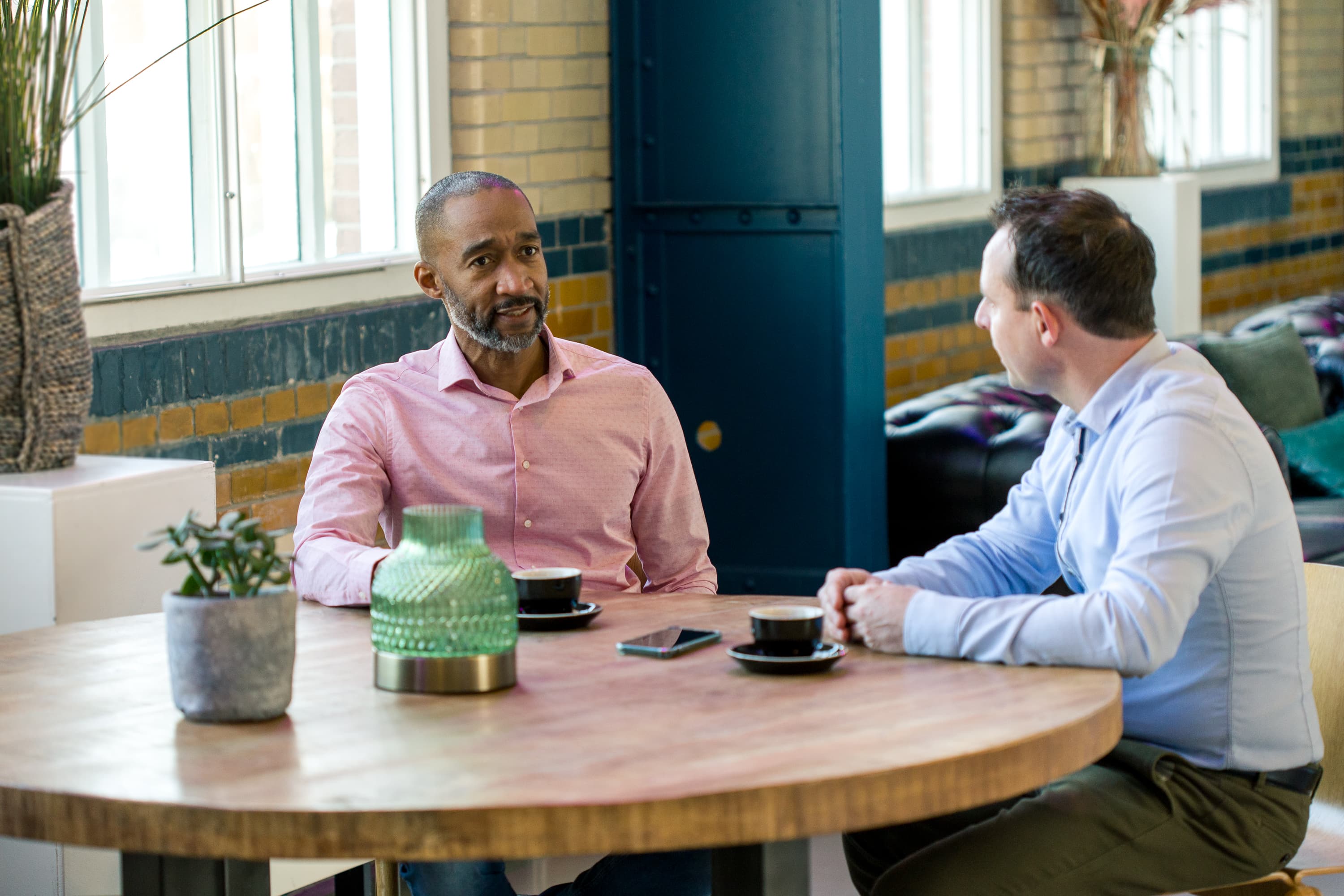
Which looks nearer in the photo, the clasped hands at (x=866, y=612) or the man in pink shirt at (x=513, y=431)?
the clasped hands at (x=866, y=612)

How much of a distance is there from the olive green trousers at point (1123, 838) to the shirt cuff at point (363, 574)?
0.76 metres

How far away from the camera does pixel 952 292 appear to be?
253 inches

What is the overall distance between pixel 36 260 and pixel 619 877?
1.33 m

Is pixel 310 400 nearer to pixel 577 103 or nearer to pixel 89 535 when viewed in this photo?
pixel 89 535

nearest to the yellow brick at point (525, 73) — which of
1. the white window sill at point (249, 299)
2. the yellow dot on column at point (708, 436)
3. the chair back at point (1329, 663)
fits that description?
the white window sill at point (249, 299)

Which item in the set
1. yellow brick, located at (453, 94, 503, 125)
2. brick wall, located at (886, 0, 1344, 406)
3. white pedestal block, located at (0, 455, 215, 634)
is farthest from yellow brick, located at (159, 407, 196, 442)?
brick wall, located at (886, 0, 1344, 406)

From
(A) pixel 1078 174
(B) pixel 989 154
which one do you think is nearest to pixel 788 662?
(B) pixel 989 154

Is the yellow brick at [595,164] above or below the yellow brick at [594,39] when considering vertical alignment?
below

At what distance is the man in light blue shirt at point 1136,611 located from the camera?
1981mm

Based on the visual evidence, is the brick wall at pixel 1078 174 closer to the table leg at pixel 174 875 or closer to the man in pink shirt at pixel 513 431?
the man in pink shirt at pixel 513 431

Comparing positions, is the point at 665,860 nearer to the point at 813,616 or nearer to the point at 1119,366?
the point at 813,616

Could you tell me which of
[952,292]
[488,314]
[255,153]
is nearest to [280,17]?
[255,153]

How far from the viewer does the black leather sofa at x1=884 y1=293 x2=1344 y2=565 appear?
466cm

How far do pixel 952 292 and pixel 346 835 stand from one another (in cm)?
516
